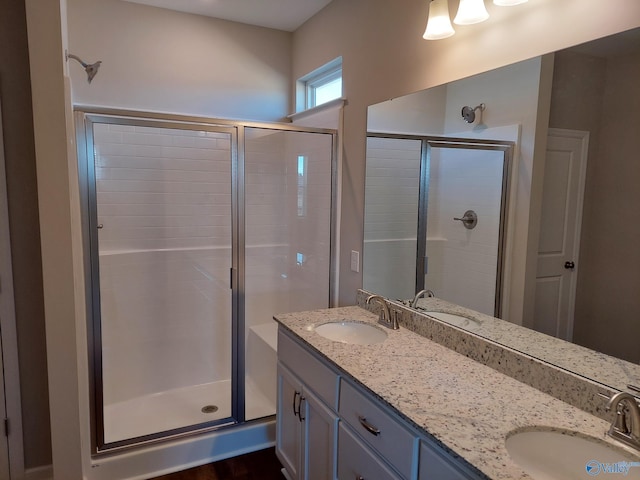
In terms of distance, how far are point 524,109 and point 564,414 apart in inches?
39.6

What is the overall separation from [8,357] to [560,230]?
98.5 inches

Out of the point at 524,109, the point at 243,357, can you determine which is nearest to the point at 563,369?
the point at 524,109

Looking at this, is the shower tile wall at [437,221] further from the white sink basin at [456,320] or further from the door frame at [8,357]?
the door frame at [8,357]

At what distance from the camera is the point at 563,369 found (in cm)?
133

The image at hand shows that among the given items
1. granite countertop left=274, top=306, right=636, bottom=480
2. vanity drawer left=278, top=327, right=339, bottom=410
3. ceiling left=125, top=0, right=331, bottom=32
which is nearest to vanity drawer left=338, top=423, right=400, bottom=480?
vanity drawer left=278, top=327, right=339, bottom=410

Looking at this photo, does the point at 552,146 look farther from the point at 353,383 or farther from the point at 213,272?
the point at 213,272

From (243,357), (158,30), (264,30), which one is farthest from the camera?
(264,30)

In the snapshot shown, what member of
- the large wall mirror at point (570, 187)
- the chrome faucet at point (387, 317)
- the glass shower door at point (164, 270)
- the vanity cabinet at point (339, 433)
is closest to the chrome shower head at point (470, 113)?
the large wall mirror at point (570, 187)

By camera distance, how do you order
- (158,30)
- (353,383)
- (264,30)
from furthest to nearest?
(264,30) → (158,30) → (353,383)

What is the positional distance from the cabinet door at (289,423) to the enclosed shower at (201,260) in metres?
0.48

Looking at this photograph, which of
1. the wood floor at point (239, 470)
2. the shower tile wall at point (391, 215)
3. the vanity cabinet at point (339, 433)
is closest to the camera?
the vanity cabinet at point (339, 433)

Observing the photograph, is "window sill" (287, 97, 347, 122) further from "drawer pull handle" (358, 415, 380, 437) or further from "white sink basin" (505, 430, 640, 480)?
"white sink basin" (505, 430, 640, 480)

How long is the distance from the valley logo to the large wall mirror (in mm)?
248

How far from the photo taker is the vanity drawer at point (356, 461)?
1.36 m
